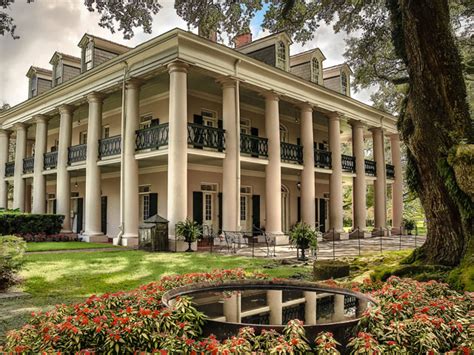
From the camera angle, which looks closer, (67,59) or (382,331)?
(382,331)

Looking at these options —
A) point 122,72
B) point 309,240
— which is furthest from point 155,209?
point 309,240

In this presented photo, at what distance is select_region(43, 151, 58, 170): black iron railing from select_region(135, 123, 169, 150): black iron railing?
824 cm

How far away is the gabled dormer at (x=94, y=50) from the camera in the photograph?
20.3 meters

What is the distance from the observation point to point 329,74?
2586 centimetres

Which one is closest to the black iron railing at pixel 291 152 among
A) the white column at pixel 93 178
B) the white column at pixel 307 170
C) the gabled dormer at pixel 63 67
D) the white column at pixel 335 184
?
the white column at pixel 307 170

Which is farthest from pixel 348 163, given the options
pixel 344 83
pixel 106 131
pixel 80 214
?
pixel 80 214

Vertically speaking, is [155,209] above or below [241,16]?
below

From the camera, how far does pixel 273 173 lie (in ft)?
61.3

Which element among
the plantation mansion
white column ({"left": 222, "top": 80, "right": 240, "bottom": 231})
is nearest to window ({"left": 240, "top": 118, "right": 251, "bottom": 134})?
the plantation mansion

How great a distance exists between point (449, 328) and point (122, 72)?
16.6 m

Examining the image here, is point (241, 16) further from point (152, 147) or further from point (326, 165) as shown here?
point (326, 165)

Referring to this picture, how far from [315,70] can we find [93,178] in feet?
44.0

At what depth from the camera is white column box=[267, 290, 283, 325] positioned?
4211 millimetres

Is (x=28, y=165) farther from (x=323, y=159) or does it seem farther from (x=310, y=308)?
(x=310, y=308)
